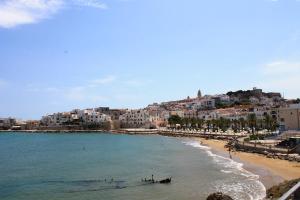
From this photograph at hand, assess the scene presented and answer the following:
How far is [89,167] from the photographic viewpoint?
47406 millimetres

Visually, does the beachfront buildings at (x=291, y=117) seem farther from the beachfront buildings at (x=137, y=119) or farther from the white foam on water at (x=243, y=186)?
the beachfront buildings at (x=137, y=119)

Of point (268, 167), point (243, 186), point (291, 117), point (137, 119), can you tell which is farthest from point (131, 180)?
point (137, 119)

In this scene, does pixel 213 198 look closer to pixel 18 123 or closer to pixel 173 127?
pixel 173 127

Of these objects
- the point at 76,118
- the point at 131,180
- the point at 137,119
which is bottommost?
the point at 131,180

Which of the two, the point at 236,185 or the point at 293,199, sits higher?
the point at 293,199

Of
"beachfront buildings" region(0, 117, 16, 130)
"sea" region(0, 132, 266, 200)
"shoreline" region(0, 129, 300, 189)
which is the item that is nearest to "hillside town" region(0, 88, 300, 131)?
"beachfront buildings" region(0, 117, 16, 130)

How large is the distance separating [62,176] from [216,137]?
53.3 m

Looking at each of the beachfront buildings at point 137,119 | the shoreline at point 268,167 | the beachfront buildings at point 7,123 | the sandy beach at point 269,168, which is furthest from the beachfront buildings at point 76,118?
the sandy beach at point 269,168

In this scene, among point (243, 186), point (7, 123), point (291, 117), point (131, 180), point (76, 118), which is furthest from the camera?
point (7, 123)

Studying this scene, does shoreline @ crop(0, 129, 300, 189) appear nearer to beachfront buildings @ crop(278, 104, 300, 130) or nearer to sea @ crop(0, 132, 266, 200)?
sea @ crop(0, 132, 266, 200)

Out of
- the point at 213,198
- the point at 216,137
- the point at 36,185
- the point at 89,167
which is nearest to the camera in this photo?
the point at 213,198

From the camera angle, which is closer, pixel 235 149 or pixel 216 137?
pixel 235 149

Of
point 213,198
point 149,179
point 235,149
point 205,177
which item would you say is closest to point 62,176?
point 149,179

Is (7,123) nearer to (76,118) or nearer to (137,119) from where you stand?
(76,118)
